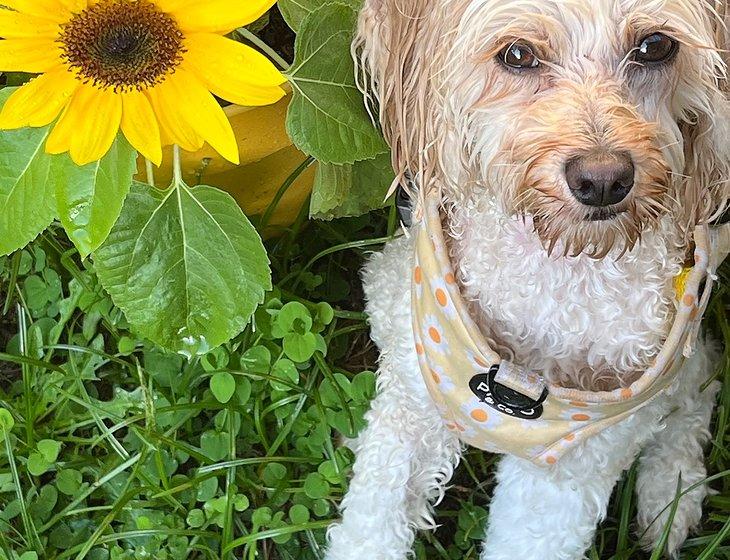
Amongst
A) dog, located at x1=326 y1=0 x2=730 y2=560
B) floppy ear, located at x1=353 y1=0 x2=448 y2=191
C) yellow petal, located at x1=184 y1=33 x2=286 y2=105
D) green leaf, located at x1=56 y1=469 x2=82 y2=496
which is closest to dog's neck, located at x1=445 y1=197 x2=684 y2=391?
dog, located at x1=326 y1=0 x2=730 y2=560

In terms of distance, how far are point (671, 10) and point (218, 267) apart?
0.68 metres

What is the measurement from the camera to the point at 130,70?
1.10 metres

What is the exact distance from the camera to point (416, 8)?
114cm

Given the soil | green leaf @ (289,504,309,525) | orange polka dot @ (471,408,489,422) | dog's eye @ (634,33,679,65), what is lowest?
green leaf @ (289,504,309,525)

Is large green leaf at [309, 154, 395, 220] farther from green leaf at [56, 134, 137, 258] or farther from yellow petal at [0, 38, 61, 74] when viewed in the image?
yellow petal at [0, 38, 61, 74]

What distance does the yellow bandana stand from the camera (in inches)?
47.3

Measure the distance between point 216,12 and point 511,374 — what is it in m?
0.59

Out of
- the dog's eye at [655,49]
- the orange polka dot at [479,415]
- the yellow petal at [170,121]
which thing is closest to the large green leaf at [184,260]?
the yellow petal at [170,121]

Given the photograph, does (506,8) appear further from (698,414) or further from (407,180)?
(698,414)

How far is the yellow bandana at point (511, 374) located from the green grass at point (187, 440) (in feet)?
1.39

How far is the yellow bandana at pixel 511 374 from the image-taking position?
120cm

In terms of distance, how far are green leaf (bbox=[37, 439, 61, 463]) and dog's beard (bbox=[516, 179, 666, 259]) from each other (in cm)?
106

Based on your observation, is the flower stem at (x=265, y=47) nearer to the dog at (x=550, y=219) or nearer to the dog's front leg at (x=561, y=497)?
the dog at (x=550, y=219)

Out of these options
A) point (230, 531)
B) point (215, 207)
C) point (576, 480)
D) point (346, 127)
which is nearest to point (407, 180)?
point (346, 127)
